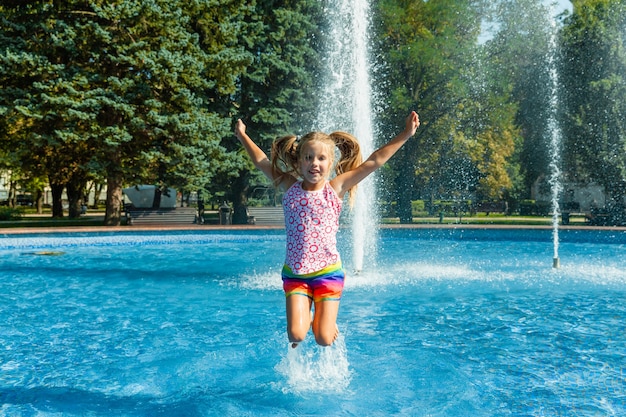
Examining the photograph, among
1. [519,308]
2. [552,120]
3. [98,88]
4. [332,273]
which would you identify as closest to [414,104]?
[552,120]

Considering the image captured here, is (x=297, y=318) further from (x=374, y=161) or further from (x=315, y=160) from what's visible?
(x=374, y=161)

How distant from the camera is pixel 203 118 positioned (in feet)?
78.2

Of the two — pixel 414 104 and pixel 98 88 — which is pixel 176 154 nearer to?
pixel 98 88

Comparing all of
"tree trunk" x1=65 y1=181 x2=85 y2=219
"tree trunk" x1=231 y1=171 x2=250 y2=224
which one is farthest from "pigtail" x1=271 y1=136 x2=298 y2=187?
"tree trunk" x1=65 y1=181 x2=85 y2=219

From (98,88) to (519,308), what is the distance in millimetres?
18264

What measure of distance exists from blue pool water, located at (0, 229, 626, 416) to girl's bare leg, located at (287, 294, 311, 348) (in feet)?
2.35

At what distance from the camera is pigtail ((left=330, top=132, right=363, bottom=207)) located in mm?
4363

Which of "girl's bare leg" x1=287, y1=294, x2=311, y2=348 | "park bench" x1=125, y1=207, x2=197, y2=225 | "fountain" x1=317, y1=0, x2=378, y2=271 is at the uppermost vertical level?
"fountain" x1=317, y1=0, x2=378, y2=271

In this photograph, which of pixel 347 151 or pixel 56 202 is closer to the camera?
pixel 347 151

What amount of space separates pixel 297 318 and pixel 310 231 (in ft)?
1.97

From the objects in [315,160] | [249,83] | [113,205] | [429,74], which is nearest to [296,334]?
[315,160]

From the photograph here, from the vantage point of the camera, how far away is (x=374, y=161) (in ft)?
13.8

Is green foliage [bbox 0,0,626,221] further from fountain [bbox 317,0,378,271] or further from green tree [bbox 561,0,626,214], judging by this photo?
fountain [bbox 317,0,378,271]

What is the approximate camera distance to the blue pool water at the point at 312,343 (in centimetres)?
473
